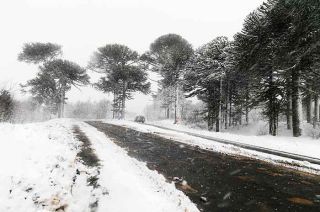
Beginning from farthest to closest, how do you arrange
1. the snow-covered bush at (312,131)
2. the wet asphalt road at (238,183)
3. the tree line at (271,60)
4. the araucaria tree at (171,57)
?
the araucaria tree at (171,57) → the snow-covered bush at (312,131) → the tree line at (271,60) → the wet asphalt road at (238,183)

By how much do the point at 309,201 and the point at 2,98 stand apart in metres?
11.9

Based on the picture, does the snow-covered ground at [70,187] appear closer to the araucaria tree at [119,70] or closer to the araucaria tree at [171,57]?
the araucaria tree at [171,57]

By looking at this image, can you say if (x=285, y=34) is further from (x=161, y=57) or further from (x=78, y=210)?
(x=161, y=57)

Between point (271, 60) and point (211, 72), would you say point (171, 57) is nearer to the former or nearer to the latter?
point (211, 72)

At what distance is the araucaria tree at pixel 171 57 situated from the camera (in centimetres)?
2923

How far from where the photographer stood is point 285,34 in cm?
1477

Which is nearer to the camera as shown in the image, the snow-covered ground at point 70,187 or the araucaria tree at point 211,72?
the snow-covered ground at point 70,187

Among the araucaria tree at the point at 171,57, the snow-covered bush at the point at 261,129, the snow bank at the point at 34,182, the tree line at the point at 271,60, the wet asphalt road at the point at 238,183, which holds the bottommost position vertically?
the wet asphalt road at the point at 238,183

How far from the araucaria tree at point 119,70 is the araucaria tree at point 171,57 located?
2431mm

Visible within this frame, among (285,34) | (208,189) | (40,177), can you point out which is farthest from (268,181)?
(285,34)

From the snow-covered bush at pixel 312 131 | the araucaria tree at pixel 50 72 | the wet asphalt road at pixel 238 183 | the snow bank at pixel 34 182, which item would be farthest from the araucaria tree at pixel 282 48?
the araucaria tree at pixel 50 72

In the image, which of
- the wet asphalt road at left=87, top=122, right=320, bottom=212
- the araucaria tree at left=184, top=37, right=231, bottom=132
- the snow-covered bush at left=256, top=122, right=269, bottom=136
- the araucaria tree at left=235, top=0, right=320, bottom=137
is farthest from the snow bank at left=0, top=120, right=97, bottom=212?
the snow-covered bush at left=256, top=122, right=269, bottom=136

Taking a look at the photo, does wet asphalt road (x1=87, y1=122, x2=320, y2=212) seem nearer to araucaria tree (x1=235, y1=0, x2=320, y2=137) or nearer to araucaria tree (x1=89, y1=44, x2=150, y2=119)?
araucaria tree (x1=235, y1=0, x2=320, y2=137)

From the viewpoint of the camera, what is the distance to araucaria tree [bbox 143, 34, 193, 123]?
95.9 ft
